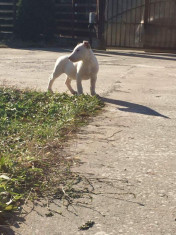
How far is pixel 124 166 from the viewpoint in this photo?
3256 mm

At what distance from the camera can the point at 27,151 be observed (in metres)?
3.23

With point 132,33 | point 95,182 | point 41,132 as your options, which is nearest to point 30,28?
point 132,33

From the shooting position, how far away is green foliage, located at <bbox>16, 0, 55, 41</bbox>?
46.6 ft

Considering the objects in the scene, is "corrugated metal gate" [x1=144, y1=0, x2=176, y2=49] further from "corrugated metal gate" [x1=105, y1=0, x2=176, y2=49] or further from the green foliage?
the green foliage

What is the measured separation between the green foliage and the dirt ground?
24.4 feet

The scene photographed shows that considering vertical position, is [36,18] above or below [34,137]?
above

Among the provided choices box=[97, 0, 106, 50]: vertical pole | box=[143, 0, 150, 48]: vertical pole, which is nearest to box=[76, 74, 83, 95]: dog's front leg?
box=[143, 0, 150, 48]: vertical pole

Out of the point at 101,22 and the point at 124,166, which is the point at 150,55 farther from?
the point at 124,166

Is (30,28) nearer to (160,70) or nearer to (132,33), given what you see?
(132,33)

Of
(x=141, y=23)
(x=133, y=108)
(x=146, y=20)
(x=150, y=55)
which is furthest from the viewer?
(x=141, y=23)

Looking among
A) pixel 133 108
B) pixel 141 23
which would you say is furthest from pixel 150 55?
pixel 133 108

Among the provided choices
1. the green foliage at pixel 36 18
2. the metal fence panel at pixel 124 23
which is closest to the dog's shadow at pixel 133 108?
the metal fence panel at pixel 124 23

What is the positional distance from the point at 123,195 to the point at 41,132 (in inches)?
48.9

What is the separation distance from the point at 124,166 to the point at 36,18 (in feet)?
38.3
